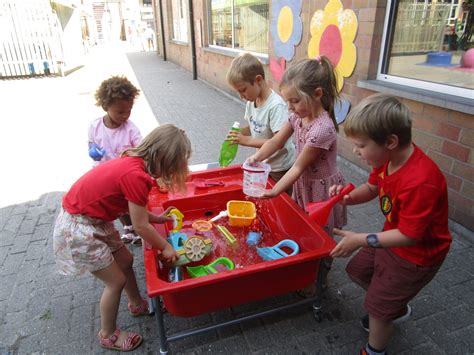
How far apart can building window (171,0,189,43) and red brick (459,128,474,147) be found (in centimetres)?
1017

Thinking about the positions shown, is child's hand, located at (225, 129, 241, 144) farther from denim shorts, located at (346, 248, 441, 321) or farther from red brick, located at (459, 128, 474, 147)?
red brick, located at (459, 128, 474, 147)

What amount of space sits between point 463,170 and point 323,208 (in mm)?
1464

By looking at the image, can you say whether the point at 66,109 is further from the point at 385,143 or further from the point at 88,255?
the point at 385,143

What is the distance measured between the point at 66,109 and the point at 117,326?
603 cm

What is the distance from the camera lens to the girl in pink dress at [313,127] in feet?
5.54

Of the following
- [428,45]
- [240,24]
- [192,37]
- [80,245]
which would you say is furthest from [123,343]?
[192,37]

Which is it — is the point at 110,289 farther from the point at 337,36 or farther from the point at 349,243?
the point at 337,36

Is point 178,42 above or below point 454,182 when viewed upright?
above

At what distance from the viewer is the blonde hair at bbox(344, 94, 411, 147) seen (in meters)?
1.24

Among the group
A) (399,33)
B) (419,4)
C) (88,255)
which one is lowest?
(88,255)

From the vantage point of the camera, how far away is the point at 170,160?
57.2 inches

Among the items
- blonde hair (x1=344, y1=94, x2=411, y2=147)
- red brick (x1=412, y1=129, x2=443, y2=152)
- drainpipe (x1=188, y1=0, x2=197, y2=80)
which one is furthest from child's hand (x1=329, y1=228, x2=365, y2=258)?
drainpipe (x1=188, y1=0, x2=197, y2=80)

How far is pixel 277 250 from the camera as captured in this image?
1.99 metres

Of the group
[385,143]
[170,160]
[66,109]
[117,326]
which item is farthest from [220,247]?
[66,109]
